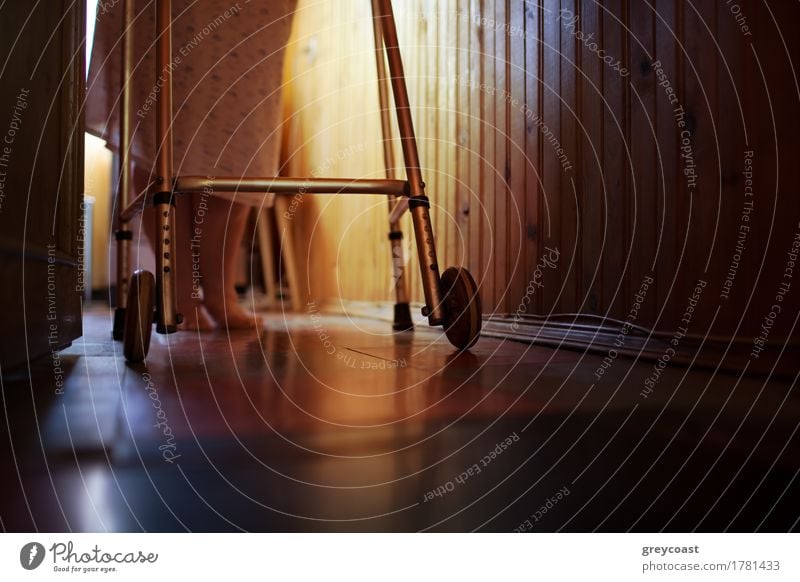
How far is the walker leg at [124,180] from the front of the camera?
2.33 ft

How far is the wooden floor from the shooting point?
233mm

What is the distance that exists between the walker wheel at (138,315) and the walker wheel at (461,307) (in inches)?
10.6

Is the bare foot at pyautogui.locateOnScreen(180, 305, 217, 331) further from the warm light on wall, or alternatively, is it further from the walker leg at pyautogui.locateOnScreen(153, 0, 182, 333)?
the warm light on wall

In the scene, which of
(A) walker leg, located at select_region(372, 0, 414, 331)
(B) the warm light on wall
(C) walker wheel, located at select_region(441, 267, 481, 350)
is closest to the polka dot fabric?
(A) walker leg, located at select_region(372, 0, 414, 331)

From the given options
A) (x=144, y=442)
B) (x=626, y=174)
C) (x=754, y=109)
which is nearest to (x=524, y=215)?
(x=626, y=174)

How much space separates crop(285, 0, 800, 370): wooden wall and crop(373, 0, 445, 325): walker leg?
19 cm

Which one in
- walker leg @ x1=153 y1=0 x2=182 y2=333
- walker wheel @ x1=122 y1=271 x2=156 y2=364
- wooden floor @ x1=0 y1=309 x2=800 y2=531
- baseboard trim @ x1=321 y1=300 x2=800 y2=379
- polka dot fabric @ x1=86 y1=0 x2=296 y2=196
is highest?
polka dot fabric @ x1=86 y1=0 x2=296 y2=196

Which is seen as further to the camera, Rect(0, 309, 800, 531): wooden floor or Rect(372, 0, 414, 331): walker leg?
Rect(372, 0, 414, 331): walker leg

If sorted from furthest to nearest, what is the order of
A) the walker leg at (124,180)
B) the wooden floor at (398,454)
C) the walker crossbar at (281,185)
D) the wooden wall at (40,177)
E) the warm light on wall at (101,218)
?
the warm light on wall at (101,218)
the walker leg at (124,180)
the walker crossbar at (281,185)
the wooden wall at (40,177)
the wooden floor at (398,454)

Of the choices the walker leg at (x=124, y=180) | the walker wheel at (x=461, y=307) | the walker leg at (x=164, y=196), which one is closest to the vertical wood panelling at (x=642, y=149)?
the walker wheel at (x=461, y=307)

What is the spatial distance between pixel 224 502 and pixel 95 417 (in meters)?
0.14

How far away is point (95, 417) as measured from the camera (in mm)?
332

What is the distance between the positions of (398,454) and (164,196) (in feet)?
1.17

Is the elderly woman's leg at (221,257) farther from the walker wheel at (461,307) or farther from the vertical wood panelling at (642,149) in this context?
the vertical wood panelling at (642,149)
